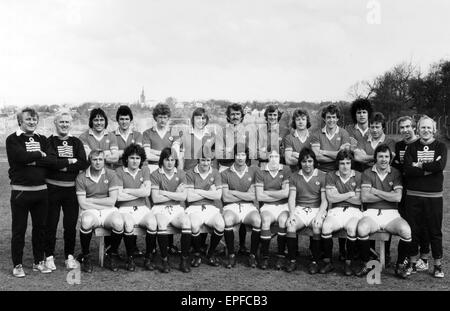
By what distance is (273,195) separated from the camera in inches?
→ 231

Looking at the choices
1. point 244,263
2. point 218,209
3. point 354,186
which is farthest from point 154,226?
point 354,186

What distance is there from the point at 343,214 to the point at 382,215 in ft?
1.47

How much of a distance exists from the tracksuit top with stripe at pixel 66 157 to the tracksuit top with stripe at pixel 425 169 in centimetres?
379

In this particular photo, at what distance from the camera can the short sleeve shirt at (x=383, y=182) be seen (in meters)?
5.53

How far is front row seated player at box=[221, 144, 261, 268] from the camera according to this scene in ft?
18.7

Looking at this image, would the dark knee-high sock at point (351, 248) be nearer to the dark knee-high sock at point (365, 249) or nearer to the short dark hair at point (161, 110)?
the dark knee-high sock at point (365, 249)

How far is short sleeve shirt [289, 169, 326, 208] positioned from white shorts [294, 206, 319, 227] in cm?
6

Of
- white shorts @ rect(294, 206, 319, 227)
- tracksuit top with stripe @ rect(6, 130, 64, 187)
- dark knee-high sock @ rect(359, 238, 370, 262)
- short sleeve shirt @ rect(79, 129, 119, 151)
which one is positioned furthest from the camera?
short sleeve shirt @ rect(79, 129, 119, 151)

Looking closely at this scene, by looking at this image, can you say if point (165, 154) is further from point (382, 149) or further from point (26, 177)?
point (382, 149)

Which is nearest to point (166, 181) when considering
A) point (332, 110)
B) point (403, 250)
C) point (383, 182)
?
point (332, 110)

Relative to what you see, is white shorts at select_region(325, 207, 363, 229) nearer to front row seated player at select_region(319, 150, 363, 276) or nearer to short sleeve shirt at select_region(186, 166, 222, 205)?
front row seated player at select_region(319, 150, 363, 276)

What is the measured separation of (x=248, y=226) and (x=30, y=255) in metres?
2.89

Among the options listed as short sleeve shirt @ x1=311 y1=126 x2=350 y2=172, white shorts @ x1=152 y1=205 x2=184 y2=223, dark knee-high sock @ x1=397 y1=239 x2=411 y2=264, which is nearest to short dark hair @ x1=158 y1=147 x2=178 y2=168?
white shorts @ x1=152 y1=205 x2=184 y2=223

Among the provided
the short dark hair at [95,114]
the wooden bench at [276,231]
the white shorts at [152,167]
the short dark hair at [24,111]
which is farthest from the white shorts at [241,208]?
the short dark hair at [24,111]
